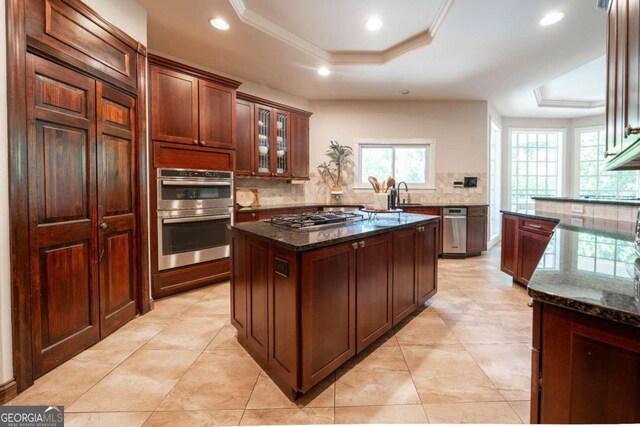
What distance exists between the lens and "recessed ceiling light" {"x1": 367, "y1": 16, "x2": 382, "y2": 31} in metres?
3.04

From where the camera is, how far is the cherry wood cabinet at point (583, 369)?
0.66 m

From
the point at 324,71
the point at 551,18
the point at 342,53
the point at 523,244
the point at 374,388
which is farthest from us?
the point at 324,71

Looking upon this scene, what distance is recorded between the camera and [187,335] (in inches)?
92.3

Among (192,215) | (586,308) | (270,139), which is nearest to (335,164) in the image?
(270,139)

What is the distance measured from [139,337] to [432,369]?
218cm

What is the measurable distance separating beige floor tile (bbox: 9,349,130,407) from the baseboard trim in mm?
28

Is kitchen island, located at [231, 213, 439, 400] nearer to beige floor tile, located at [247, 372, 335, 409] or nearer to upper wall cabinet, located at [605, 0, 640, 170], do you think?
beige floor tile, located at [247, 372, 335, 409]

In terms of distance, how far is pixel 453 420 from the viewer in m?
1.45

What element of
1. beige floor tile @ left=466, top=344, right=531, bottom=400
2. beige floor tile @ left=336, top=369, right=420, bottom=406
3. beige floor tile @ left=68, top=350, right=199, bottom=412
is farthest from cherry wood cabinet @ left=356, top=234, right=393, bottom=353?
beige floor tile @ left=68, top=350, right=199, bottom=412

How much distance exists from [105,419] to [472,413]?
1.85 m

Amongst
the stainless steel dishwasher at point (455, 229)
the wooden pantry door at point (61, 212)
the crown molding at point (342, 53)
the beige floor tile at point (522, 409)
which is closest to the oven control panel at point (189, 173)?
the wooden pantry door at point (61, 212)

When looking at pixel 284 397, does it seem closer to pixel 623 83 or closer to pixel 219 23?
pixel 623 83

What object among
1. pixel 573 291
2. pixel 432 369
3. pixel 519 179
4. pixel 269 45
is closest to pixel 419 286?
pixel 432 369

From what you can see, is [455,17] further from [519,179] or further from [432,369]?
[519,179]
